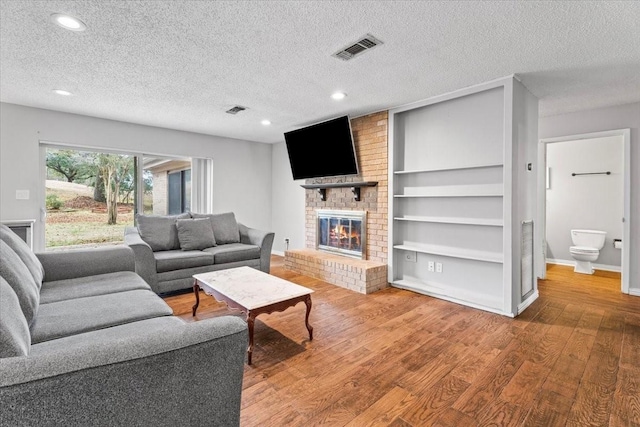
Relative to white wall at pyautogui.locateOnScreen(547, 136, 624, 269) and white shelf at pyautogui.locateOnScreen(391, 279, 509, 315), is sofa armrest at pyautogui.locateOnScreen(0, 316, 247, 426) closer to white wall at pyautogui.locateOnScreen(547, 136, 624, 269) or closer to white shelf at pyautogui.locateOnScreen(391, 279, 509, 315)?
white shelf at pyautogui.locateOnScreen(391, 279, 509, 315)

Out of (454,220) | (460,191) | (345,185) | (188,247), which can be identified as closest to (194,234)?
(188,247)

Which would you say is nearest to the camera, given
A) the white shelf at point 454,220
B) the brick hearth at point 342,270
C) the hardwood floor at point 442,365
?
the hardwood floor at point 442,365

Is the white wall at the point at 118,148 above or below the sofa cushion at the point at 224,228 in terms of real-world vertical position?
above

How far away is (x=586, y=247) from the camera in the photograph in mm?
4766

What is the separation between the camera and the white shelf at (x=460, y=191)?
314 cm

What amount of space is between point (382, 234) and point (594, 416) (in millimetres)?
2645

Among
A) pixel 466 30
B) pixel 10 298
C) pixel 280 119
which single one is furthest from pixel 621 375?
pixel 280 119

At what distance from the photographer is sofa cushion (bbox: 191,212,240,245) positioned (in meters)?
4.36

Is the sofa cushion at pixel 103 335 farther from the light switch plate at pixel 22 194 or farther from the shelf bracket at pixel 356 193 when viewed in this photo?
the light switch plate at pixel 22 194

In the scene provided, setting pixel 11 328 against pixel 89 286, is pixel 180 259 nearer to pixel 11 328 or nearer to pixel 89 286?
pixel 89 286

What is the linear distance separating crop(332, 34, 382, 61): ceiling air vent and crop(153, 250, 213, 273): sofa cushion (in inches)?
106

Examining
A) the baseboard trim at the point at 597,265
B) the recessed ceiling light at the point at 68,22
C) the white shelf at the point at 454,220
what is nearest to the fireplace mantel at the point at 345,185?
the white shelf at the point at 454,220

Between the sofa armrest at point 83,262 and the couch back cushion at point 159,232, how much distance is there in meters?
1.09

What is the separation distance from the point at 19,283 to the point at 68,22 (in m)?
1.65
